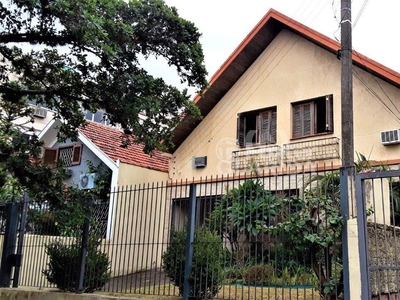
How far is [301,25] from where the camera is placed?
1412 cm

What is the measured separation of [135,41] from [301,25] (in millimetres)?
7579

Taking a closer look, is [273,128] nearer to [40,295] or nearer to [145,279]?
[145,279]

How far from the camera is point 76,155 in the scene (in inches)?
648

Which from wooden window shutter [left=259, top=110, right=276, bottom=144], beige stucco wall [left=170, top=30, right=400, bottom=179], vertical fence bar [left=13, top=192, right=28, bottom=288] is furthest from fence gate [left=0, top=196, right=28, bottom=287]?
wooden window shutter [left=259, top=110, right=276, bottom=144]

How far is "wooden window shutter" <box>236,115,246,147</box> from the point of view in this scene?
15062mm

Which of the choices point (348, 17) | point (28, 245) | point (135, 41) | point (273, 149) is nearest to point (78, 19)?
point (135, 41)

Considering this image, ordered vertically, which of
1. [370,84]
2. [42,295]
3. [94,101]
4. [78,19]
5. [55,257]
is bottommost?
[42,295]

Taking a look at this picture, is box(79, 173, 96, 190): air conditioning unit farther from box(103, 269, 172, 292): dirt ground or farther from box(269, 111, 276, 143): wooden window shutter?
box(103, 269, 172, 292): dirt ground

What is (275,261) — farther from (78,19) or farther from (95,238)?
(78,19)

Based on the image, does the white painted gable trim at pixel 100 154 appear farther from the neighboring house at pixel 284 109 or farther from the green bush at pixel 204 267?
the green bush at pixel 204 267

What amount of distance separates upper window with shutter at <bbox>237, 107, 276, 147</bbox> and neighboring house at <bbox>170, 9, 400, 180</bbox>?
33mm

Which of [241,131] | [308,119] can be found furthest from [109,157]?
[308,119]

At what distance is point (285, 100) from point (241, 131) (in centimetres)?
180

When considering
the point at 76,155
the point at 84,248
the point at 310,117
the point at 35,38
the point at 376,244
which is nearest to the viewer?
the point at 376,244
